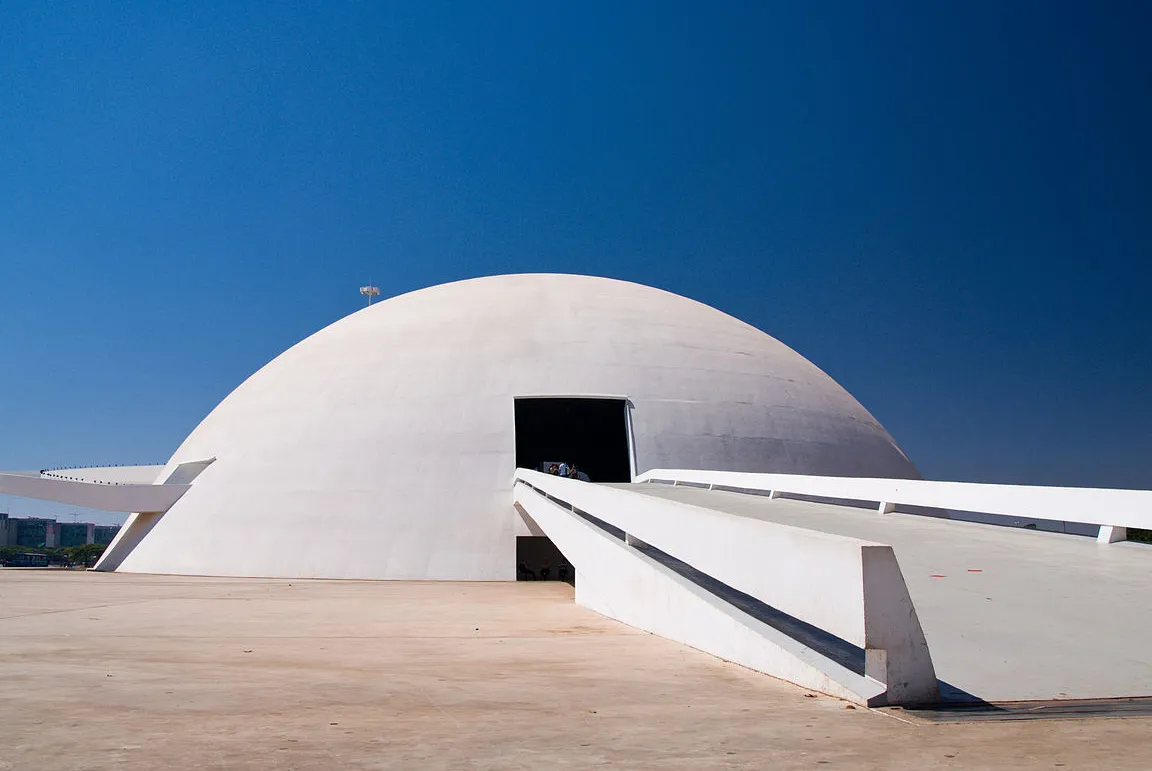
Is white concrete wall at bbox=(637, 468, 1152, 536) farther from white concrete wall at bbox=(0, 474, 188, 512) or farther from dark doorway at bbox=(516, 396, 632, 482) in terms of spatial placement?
white concrete wall at bbox=(0, 474, 188, 512)

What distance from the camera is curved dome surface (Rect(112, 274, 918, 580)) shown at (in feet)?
64.5

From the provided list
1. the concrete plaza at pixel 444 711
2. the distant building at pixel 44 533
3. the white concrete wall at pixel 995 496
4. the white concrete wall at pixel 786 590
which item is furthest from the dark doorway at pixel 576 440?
the distant building at pixel 44 533

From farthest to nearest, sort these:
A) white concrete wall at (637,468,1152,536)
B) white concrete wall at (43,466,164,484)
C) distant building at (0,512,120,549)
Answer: distant building at (0,512,120,549) → white concrete wall at (43,466,164,484) → white concrete wall at (637,468,1152,536)

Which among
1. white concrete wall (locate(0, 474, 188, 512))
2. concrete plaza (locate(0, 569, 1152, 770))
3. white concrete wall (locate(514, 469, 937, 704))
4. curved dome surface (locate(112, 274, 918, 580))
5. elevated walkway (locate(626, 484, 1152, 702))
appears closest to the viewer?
concrete plaza (locate(0, 569, 1152, 770))

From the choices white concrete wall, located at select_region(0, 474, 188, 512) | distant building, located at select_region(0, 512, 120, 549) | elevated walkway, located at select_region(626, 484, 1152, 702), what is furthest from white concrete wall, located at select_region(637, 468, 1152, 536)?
distant building, located at select_region(0, 512, 120, 549)

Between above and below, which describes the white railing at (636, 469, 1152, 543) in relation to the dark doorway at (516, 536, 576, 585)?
above

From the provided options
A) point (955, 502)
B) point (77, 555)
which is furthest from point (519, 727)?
point (77, 555)

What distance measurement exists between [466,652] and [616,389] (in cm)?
1442

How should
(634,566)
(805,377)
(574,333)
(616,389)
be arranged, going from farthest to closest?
1. (805,377)
2. (574,333)
3. (616,389)
4. (634,566)

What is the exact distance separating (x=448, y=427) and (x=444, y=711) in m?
16.3

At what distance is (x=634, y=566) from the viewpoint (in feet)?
32.0

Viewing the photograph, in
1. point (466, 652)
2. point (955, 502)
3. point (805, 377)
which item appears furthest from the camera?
point (805, 377)

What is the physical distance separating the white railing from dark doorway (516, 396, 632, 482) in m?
14.1

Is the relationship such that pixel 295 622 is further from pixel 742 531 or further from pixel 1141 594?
pixel 1141 594
